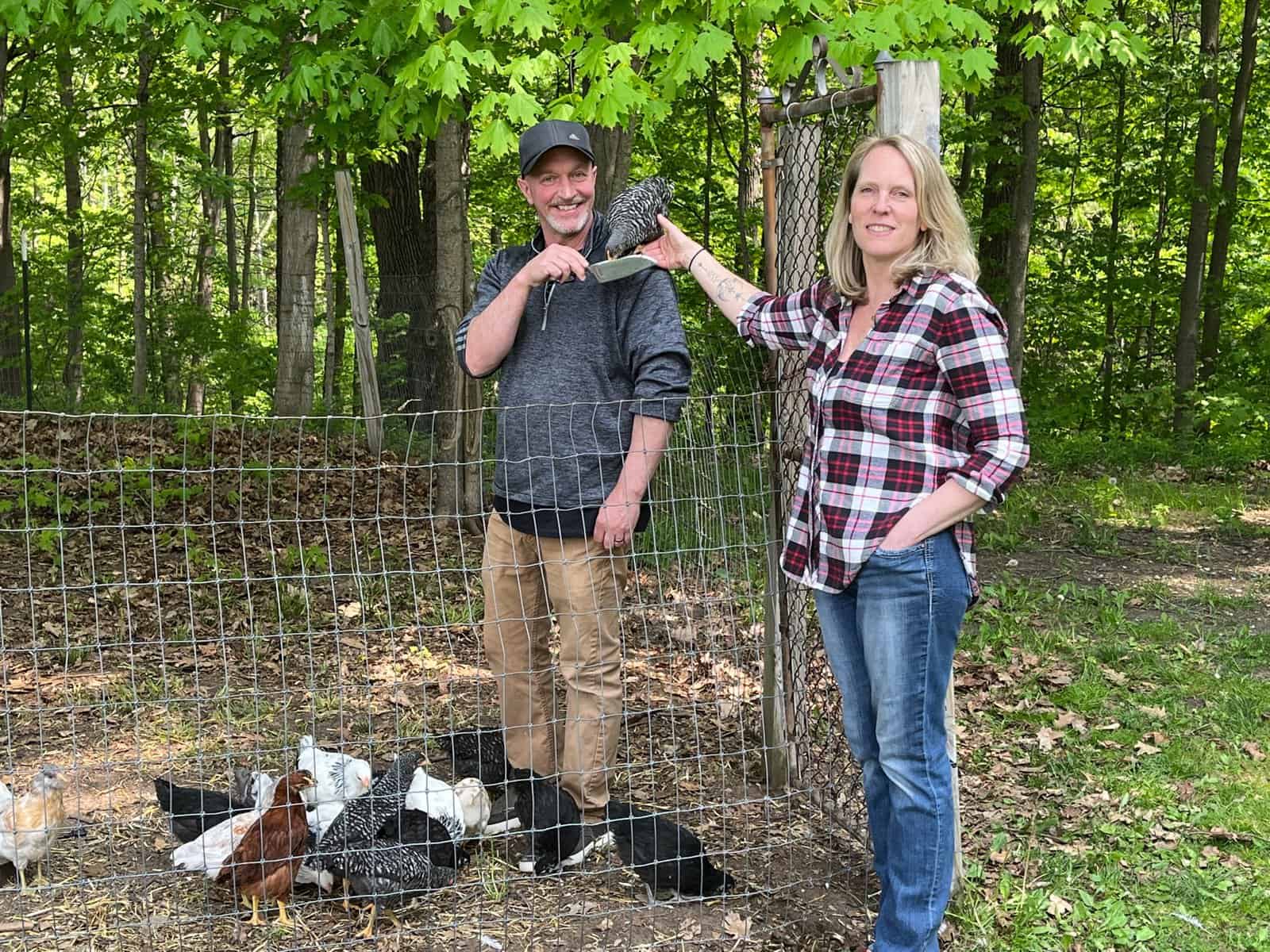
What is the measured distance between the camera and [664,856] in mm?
3230

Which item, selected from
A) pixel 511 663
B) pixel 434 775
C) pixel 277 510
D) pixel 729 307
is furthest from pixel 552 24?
pixel 277 510

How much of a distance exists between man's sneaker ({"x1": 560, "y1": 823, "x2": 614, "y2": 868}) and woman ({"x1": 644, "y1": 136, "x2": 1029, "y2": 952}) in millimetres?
945

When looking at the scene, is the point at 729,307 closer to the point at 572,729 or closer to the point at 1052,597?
the point at 572,729

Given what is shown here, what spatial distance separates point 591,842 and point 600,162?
4256mm

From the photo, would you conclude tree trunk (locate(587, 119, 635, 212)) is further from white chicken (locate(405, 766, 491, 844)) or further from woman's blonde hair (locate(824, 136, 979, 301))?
woman's blonde hair (locate(824, 136, 979, 301))

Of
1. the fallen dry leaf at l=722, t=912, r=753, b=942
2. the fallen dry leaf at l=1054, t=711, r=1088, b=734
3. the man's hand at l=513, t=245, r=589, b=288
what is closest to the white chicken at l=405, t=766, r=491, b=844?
the fallen dry leaf at l=722, t=912, r=753, b=942

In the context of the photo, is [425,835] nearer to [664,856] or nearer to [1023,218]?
[664,856]

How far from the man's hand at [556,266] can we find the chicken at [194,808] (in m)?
1.88

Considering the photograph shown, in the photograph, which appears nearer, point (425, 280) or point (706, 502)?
point (706, 502)

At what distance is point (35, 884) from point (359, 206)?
263 inches

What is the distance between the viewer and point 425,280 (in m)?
10.9

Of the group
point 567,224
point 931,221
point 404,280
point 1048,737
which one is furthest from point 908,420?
point 404,280

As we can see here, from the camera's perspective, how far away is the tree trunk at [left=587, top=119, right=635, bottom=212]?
6.47 metres

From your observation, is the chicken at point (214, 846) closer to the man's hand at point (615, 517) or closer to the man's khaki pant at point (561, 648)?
the man's khaki pant at point (561, 648)
